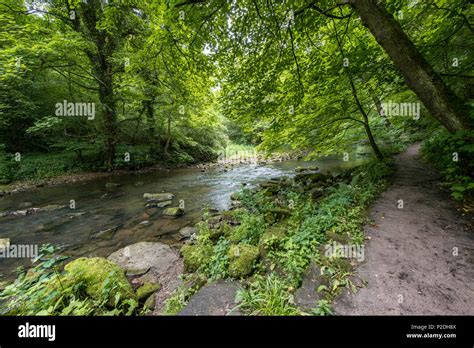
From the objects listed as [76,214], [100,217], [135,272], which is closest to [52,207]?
[76,214]

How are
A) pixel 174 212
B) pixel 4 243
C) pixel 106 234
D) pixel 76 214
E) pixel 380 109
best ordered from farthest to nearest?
pixel 380 109, pixel 76 214, pixel 174 212, pixel 106 234, pixel 4 243

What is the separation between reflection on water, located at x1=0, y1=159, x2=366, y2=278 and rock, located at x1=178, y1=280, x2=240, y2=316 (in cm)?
283

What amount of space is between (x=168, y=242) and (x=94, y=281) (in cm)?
224

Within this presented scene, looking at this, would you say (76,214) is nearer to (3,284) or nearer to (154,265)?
(3,284)

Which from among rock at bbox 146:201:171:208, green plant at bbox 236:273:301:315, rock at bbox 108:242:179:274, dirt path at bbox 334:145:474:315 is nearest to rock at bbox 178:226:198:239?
rock at bbox 108:242:179:274

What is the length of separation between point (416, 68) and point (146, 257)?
645 centimetres

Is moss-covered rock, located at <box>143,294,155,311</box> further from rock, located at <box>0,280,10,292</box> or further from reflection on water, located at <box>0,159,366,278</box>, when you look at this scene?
rock, located at <box>0,280,10,292</box>

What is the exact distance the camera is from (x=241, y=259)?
126 inches

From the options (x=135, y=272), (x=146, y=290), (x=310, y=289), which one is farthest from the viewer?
(x=135, y=272)

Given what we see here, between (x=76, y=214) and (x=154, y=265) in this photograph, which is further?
(x=76, y=214)

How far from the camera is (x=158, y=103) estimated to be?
16031 millimetres

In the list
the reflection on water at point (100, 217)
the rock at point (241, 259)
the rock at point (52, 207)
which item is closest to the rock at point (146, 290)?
the rock at point (241, 259)

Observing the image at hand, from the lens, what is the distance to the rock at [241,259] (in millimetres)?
3053
